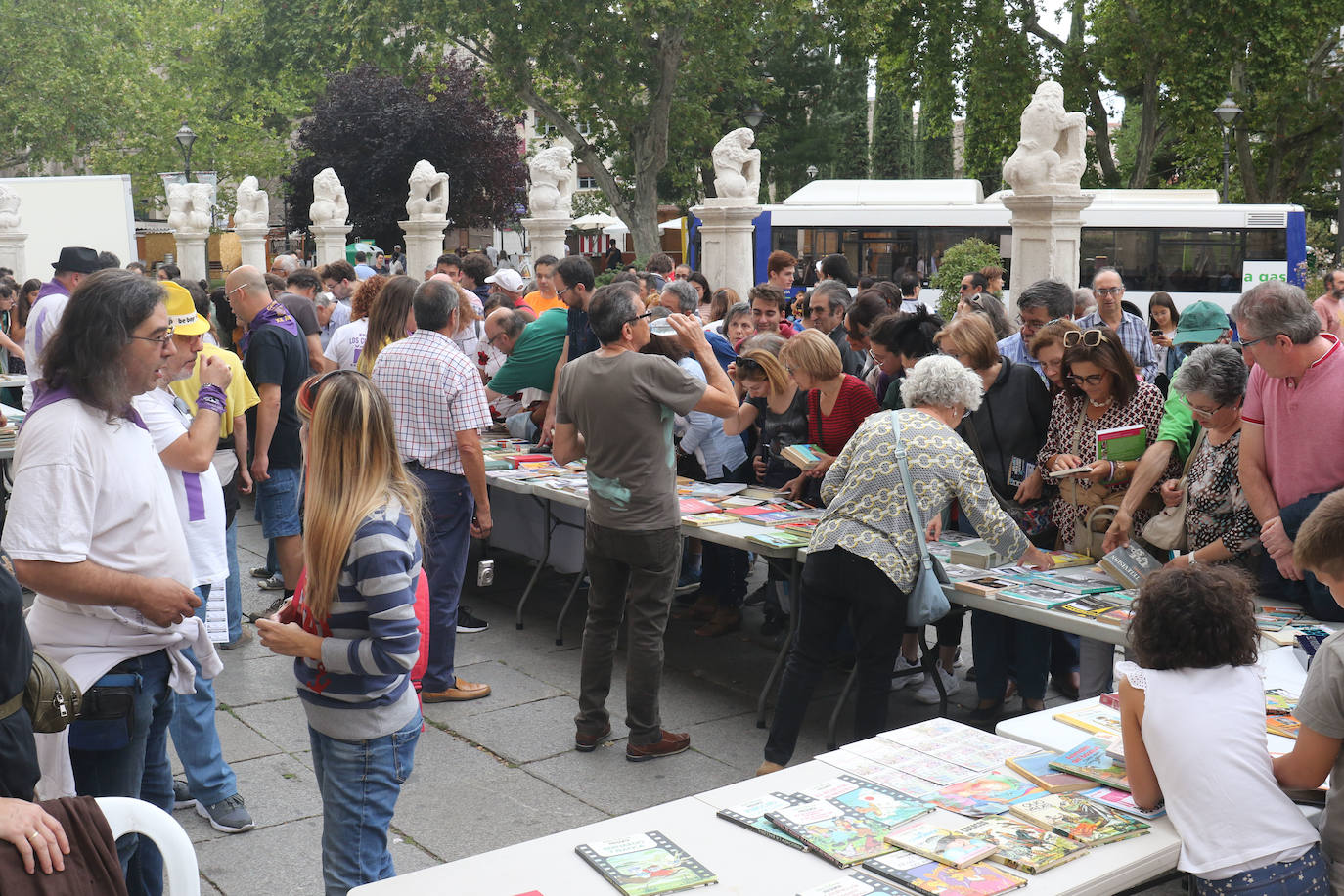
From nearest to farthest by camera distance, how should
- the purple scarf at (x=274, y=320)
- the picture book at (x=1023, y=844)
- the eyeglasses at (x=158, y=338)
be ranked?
the picture book at (x=1023, y=844) → the eyeglasses at (x=158, y=338) → the purple scarf at (x=274, y=320)

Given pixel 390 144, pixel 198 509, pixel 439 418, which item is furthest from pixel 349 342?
pixel 390 144

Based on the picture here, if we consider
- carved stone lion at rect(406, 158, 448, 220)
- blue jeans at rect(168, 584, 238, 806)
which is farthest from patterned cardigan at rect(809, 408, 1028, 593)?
carved stone lion at rect(406, 158, 448, 220)

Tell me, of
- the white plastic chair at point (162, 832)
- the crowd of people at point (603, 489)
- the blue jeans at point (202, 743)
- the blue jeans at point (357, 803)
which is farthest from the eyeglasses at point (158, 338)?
the blue jeans at point (202, 743)

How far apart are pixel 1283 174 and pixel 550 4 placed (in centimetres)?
1866

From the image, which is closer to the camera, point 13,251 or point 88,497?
point 88,497

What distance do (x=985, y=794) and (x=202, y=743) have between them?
281 cm

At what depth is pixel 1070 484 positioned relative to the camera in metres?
5.33

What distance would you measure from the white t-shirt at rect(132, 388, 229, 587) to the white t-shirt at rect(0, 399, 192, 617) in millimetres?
1004

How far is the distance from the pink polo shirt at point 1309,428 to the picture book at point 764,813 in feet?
7.61

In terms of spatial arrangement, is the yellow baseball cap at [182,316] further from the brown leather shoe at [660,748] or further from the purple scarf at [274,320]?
the purple scarf at [274,320]

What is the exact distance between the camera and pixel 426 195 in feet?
62.8

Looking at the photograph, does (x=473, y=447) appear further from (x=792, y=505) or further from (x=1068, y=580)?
(x=1068, y=580)

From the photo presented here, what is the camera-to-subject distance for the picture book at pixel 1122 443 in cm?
515

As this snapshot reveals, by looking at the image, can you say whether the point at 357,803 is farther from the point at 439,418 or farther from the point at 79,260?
the point at 79,260
